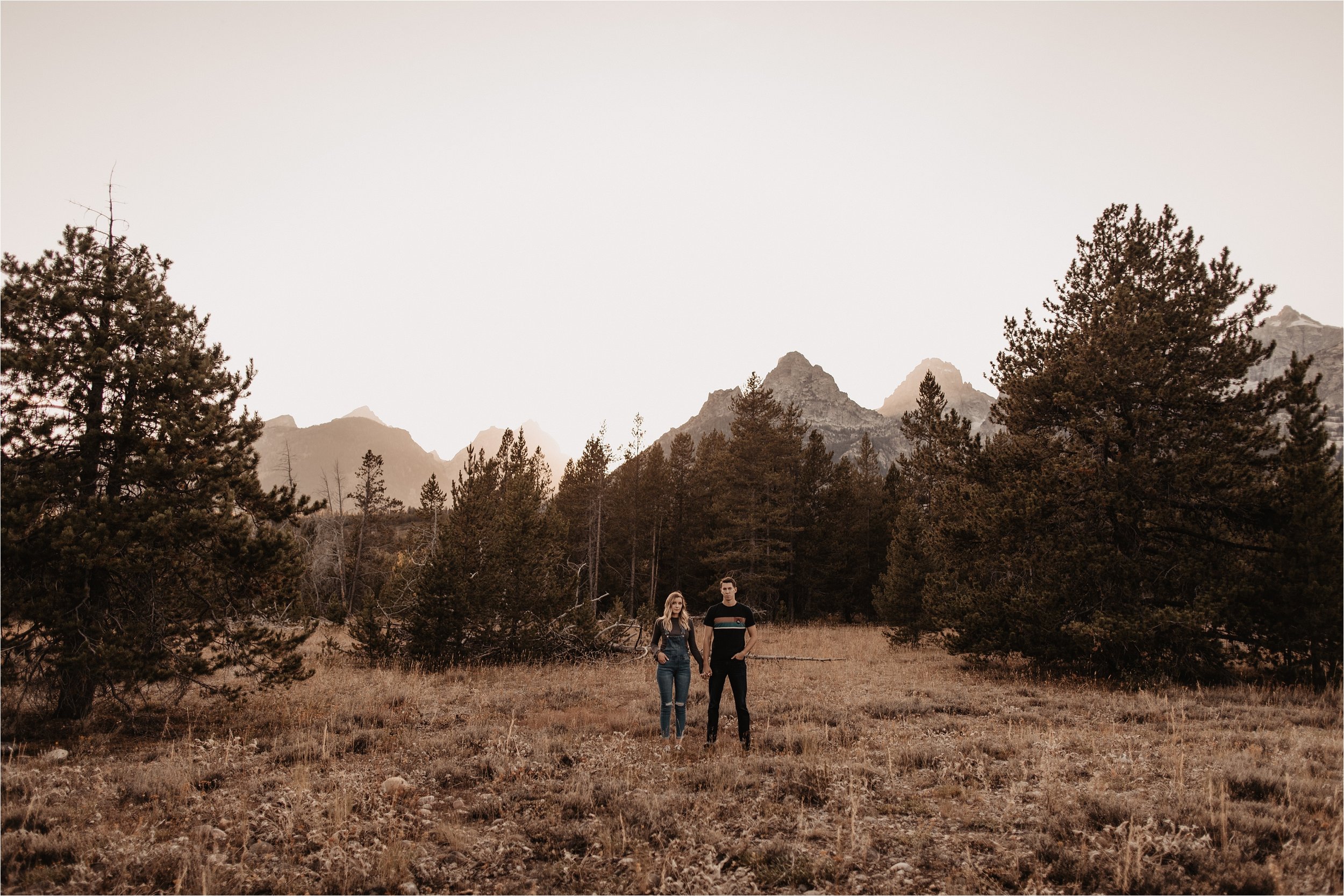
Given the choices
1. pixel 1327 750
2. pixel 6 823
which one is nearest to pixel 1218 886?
pixel 1327 750

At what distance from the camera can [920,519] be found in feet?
76.8

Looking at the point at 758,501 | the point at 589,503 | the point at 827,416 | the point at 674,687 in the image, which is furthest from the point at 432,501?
the point at 827,416

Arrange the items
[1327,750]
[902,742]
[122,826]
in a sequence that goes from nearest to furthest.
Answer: [122,826] < [1327,750] < [902,742]

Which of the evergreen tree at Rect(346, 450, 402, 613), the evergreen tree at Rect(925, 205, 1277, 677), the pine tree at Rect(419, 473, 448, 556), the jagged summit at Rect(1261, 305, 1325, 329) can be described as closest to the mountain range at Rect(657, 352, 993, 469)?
the jagged summit at Rect(1261, 305, 1325, 329)

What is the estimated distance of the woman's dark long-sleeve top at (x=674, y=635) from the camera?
8.06 metres

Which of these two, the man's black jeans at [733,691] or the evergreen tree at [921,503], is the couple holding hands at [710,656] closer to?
the man's black jeans at [733,691]

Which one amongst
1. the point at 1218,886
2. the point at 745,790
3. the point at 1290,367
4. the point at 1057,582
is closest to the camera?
the point at 1218,886

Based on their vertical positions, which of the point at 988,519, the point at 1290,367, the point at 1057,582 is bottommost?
the point at 1057,582

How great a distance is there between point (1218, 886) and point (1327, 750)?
4.59 metres

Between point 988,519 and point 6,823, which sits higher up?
point 988,519

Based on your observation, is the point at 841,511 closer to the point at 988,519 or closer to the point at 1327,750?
the point at 988,519

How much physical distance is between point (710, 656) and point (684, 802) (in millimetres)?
2371

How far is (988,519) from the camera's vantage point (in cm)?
1288

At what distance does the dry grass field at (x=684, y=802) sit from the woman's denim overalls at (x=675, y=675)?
365mm
